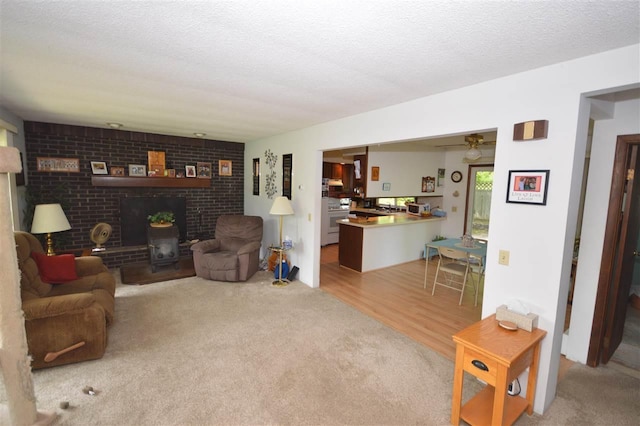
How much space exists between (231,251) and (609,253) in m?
4.61

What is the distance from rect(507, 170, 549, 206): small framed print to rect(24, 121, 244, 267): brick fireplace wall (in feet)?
17.0

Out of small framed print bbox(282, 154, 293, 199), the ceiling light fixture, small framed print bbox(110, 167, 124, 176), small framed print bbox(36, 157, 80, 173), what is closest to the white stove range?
small framed print bbox(282, 154, 293, 199)

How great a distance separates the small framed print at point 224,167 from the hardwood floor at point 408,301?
2746 mm

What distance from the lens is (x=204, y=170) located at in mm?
5832

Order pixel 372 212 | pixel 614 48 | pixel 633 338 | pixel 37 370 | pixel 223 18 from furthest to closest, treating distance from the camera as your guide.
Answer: pixel 372 212 → pixel 633 338 → pixel 37 370 → pixel 614 48 → pixel 223 18

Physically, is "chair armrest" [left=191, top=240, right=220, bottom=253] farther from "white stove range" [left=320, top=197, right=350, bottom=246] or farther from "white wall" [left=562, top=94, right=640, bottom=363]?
"white wall" [left=562, top=94, right=640, bottom=363]

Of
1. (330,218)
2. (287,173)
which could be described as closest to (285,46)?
(287,173)

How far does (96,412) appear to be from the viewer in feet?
6.55

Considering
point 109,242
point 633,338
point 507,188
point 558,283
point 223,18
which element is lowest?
point 633,338

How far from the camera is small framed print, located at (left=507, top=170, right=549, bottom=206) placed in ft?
6.66

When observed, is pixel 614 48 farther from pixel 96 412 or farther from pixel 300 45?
pixel 96 412

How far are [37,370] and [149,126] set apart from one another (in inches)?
132

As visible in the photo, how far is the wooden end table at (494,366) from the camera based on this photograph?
179cm

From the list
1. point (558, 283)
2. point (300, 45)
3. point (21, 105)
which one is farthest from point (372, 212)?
point (21, 105)
